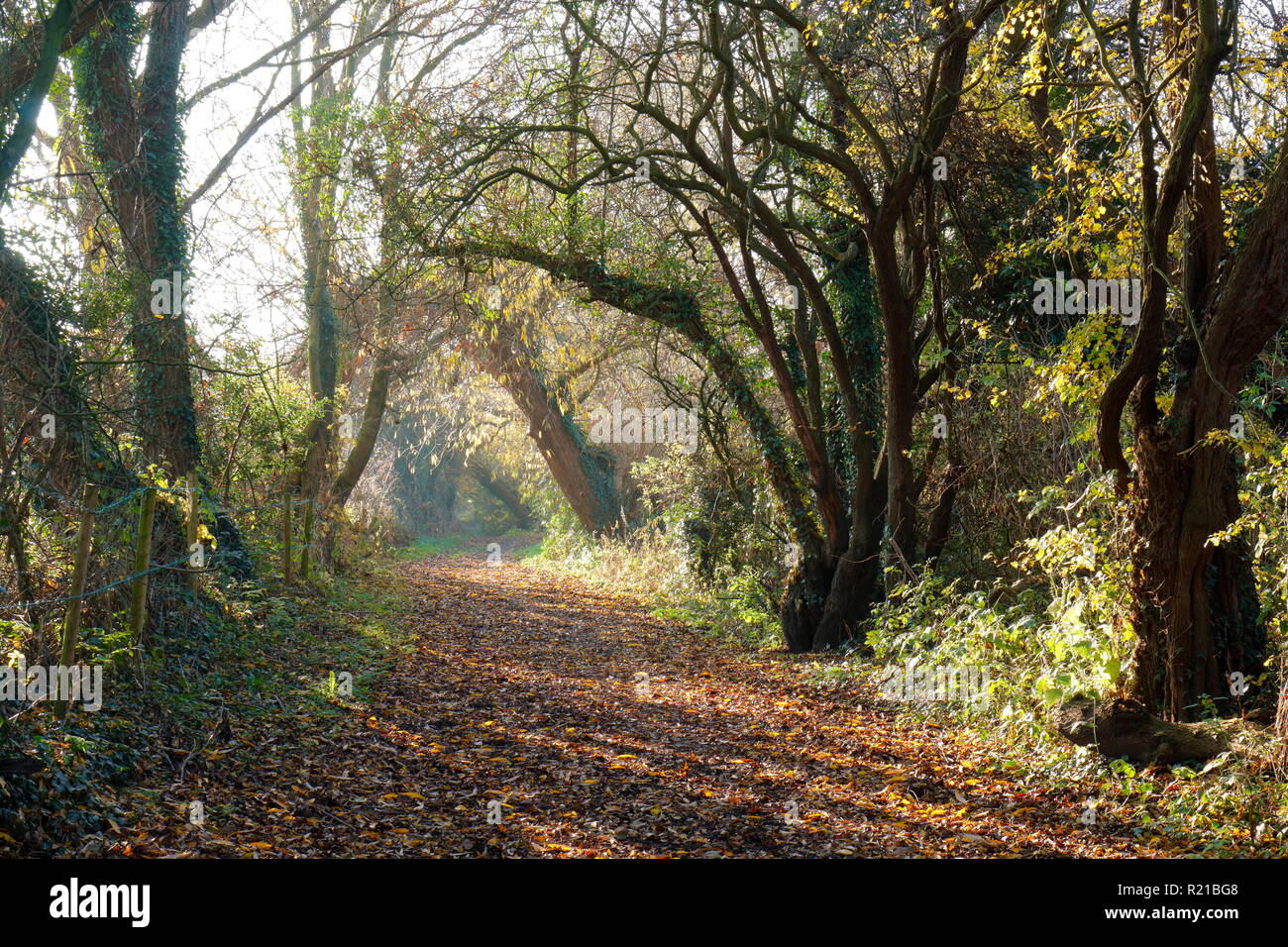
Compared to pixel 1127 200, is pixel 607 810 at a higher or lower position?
lower

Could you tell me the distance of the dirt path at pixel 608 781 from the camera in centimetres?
507

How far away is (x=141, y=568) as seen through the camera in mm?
6535

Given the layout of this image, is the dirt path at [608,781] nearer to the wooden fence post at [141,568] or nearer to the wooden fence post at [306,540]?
the wooden fence post at [141,568]

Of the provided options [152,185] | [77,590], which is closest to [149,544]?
[77,590]

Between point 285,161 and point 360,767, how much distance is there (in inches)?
296

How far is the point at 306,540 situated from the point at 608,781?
29.0ft

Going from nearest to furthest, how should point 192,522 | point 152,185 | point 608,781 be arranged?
point 608,781 → point 192,522 → point 152,185

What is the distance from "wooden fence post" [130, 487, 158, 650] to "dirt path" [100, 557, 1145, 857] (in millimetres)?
1012

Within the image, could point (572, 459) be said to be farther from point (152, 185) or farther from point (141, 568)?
point (141, 568)

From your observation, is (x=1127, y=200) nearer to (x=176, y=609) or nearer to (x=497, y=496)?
(x=176, y=609)

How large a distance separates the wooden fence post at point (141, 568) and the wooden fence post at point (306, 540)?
244 inches

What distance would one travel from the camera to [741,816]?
222 inches

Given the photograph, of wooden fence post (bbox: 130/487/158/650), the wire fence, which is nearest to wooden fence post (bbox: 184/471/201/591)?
the wire fence
